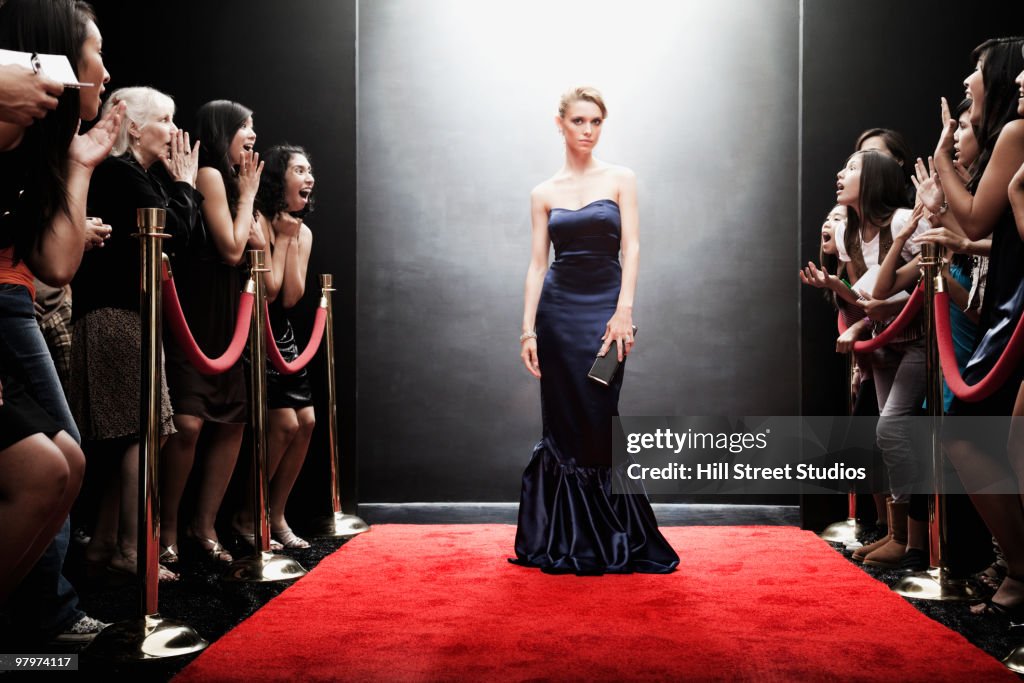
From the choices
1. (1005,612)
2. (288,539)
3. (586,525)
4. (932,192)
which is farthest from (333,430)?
(1005,612)

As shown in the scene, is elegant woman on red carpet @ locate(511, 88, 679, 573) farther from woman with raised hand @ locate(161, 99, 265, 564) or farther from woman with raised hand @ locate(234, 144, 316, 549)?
woman with raised hand @ locate(161, 99, 265, 564)

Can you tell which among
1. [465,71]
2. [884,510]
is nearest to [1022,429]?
[884,510]

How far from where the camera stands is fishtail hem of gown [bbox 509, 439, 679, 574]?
381cm

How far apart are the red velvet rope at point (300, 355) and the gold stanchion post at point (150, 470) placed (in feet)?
3.88

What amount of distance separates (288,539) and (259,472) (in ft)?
2.69

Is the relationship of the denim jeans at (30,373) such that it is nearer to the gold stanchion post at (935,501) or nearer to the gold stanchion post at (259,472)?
the gold stanchion post at (259,472)

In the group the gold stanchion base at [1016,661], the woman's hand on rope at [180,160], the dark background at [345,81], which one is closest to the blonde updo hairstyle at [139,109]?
the woman's hand on rope at [180,160]

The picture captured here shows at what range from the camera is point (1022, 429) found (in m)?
2.62

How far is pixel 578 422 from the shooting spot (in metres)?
3.99

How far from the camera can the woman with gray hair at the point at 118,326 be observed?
3.30 m

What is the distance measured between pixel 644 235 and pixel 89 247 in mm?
3342

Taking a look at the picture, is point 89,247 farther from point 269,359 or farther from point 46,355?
point 269,359

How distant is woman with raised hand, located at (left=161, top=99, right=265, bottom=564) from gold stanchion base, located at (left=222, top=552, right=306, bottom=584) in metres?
0.28

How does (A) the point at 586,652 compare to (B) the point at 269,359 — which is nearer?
(A) the point at 586,652
